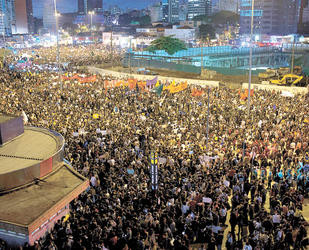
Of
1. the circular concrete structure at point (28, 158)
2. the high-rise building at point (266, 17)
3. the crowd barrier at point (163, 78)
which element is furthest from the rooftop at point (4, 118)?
the high-rise building at point (266, 17)

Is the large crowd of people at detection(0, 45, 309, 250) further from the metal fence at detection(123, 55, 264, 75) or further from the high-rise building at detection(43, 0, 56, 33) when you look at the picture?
the high-rise building at detection(43, 0, 56, 33)

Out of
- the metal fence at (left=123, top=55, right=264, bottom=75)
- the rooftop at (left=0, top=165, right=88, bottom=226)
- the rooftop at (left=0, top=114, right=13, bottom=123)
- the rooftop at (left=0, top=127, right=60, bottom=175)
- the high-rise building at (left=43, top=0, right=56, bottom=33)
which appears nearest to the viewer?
the rooftop at (left=0, top=165, right=88, bottom=226)

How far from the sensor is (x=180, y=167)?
14.7 meters

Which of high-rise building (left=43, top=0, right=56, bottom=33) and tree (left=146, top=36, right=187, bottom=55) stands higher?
high-rise building (left=43, top=0, right=56, bottom=33)

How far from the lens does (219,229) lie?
32.2 feet

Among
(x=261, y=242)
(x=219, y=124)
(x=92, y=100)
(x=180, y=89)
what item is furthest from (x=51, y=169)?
(x=180, y=89)

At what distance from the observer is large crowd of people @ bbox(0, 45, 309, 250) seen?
970cm

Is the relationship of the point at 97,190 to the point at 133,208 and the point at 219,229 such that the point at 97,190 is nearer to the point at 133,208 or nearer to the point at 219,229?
the point at 133,208

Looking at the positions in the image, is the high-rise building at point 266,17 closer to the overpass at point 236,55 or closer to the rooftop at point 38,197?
the overpass at point 236,55

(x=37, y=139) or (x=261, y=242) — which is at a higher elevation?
(x=37, y=139)

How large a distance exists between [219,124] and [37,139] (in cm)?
1114

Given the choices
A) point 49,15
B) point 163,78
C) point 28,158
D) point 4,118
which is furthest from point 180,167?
point 49,15

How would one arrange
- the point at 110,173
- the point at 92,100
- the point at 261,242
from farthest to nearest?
the point at 92,100 → the point at 110,173 → the point at 261,242

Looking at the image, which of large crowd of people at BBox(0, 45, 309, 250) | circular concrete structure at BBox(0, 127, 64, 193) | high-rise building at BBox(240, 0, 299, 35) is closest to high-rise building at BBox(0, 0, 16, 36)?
high-rise building at BBox(240, 0, 299, 35)
